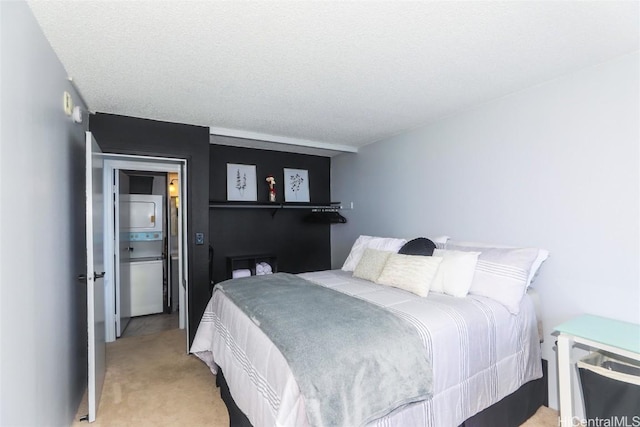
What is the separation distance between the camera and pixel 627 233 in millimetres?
1894

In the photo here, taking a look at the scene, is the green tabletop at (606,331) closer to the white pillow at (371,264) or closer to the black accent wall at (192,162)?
the white pillow at (371,264)

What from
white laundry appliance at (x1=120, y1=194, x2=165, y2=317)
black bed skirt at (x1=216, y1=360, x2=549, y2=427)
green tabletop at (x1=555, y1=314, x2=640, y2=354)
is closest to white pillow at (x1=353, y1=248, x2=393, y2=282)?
black bed skirt at (x1=216, y1=360, x2=549, y2=427)

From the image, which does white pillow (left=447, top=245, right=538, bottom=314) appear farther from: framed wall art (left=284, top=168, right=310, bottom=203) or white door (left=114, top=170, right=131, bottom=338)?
white door (left=114, top=170, right=131, bottom=338)

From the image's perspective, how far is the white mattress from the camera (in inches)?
58.4

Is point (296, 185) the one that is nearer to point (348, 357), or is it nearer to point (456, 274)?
point (456, 274)

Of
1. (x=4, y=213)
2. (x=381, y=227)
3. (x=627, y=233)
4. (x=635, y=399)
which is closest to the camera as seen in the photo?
(x=4, y=213)

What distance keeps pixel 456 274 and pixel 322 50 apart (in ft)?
5.71

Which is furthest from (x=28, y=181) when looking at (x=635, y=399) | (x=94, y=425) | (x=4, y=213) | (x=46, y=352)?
(x=635, y=399)

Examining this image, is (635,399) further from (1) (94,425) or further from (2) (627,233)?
(1) (94,425)

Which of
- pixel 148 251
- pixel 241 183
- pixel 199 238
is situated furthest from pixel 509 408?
pixel 148 251

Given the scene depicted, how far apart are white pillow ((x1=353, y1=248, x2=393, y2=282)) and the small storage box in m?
1.42

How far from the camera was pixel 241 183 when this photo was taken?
Result: 4137 mm

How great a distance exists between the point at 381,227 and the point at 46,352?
123 inches

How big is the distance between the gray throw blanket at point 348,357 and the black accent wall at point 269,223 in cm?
230
